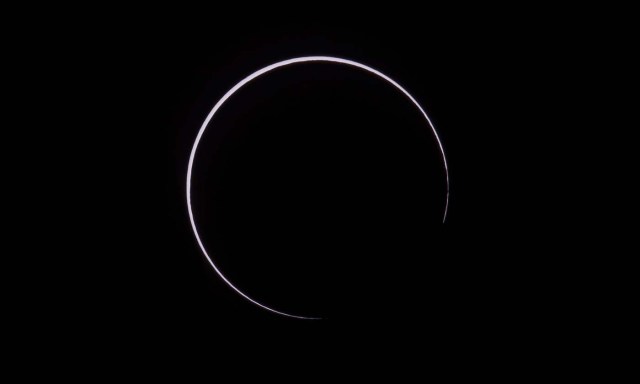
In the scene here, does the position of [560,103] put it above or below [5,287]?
above

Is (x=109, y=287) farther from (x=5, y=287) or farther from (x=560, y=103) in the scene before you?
(x=560, y=103)

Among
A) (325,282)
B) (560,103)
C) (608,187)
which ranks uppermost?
(560,103)

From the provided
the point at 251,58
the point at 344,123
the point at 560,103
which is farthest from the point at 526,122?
the point at 251,58

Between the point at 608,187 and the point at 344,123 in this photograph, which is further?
the point at 608,187

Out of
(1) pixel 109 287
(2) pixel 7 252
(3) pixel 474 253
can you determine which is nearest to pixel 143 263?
(1) pixel 109 287

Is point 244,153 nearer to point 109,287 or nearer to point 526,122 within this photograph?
point 109,287

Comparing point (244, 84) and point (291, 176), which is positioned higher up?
point (244, 84)
